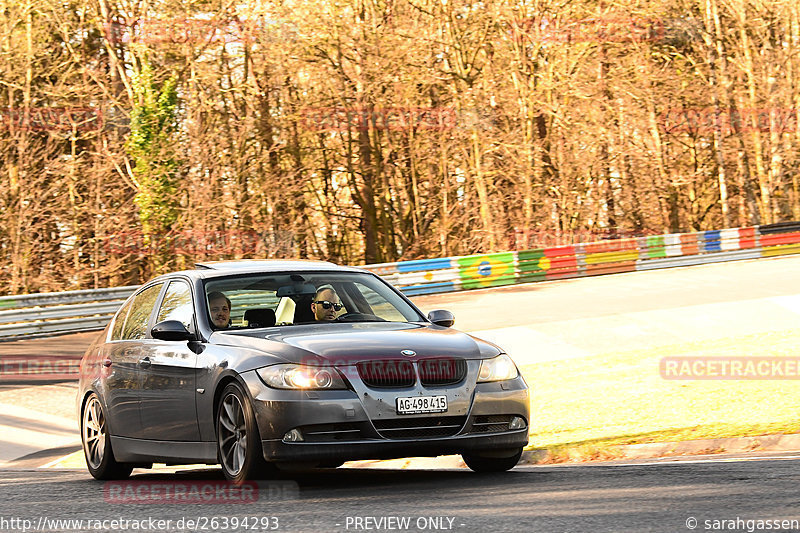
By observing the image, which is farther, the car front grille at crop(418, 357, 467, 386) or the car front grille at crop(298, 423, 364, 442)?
the car front grille at crop(418, 357, 467, 386)

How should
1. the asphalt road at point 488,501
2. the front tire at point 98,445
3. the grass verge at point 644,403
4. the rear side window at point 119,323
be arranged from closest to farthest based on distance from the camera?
the asphalt road at point 488,501
the front tire at point 98,445
the rear side window at point 119,323
the grass verge at point 644,403

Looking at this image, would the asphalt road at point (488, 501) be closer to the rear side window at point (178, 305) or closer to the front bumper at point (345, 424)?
the front bumper at point (345, 424)

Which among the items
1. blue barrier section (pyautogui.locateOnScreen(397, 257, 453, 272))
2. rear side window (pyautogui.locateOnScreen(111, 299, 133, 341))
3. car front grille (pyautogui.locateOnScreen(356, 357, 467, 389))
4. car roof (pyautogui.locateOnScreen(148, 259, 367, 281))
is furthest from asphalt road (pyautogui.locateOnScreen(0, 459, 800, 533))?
Answer: blue barrier section (pyautogui.locateOnScreen(397, 257, 453, 272))

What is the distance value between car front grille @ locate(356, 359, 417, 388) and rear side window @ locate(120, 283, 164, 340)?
243cm

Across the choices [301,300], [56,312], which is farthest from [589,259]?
[301,300]

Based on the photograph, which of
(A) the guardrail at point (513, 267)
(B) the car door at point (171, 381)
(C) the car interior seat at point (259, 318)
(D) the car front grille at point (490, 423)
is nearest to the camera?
(D) the car front grille at point (490, 423)

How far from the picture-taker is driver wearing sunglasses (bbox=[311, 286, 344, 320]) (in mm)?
8312

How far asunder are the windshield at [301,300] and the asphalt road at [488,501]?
1.14 metres

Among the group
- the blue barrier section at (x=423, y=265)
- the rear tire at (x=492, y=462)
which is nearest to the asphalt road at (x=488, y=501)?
the rear tire at (x=492, y=462)

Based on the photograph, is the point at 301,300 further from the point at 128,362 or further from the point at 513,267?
the point at 513,267

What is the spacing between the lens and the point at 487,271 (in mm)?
33656

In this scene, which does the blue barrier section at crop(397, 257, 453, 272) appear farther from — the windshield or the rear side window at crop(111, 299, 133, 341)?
the windshield

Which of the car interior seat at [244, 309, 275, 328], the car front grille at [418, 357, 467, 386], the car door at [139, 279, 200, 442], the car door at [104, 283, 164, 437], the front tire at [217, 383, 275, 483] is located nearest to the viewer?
the front tire at [217, 383, 275, 483]

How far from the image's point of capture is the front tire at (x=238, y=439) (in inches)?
277
